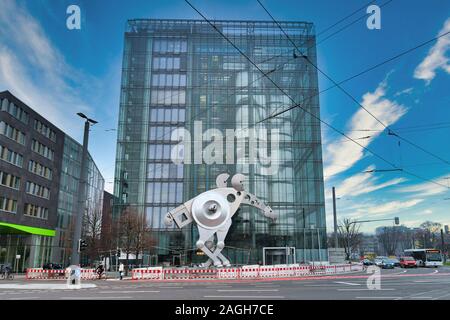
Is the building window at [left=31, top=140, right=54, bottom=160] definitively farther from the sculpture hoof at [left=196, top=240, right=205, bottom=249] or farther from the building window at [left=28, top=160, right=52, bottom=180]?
the sculpture hoof at [left=196, top=240, right=205, bottom=249]

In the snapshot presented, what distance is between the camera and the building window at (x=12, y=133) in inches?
1639

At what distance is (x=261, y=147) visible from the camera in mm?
54969

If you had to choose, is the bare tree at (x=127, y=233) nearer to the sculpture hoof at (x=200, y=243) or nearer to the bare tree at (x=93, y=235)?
the bare tree at (x=93, y=235)

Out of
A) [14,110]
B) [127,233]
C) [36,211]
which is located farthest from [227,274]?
[14,110]

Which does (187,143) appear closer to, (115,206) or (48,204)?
(115,206)

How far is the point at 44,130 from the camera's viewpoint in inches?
1986

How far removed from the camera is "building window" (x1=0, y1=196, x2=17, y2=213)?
134 feet

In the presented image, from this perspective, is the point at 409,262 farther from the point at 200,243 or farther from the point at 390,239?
the point at 390,239

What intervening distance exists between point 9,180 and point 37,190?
245 inches

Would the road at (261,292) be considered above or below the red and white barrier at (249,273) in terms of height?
above

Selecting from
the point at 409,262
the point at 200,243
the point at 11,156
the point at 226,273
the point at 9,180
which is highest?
the point at 11,156

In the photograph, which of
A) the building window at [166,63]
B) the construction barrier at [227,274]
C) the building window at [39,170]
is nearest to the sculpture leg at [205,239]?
the construction barrier at [227,274]

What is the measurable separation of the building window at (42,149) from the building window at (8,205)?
7914mm

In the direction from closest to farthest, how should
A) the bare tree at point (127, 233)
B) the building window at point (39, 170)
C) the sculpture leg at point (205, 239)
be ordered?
the sculpture leg at point (205, 239), the bare tree at point (127, 233), the building window at point (39, 170)
